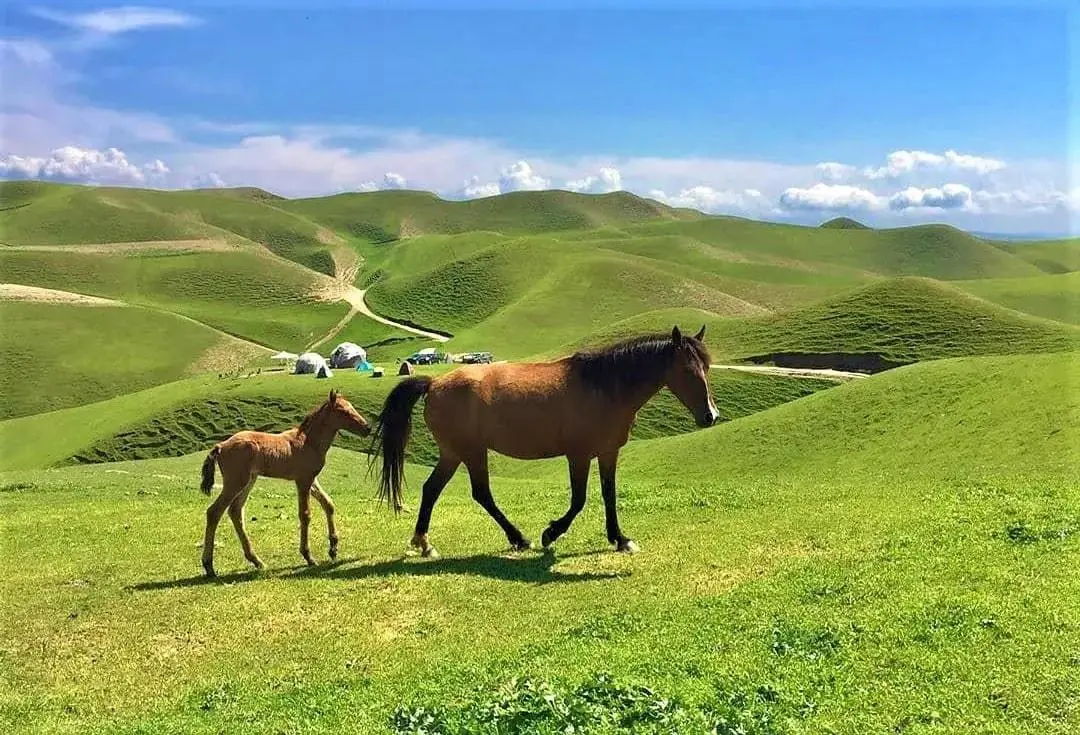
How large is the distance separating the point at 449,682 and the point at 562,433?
600 cm

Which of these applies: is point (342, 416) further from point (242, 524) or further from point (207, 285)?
point (207, 285)

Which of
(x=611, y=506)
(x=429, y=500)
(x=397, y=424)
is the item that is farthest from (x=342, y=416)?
Result: (x=611, y=506)

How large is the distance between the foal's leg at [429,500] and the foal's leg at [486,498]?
0.40 meters

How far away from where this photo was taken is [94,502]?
2156 cm

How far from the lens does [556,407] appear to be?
44.1ft

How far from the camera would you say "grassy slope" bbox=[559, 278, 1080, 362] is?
190 feet

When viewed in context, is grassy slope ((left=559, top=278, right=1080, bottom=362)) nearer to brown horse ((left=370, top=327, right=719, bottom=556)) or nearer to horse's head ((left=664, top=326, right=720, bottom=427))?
horse's head ((left=664, top=326, right=720, bottom=427))

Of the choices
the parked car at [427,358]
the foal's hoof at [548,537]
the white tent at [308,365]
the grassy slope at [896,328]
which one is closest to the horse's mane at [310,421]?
the foal's hoof at [548,537]

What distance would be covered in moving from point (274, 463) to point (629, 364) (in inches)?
257

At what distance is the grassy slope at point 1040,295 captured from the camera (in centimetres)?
10028

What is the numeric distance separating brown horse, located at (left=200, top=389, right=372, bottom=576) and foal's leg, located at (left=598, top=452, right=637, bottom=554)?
13.9 ft

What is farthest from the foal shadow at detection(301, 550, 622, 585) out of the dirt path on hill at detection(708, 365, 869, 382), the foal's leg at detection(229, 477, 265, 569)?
the dirt path on hill at detection(708, 365, 869, 382)

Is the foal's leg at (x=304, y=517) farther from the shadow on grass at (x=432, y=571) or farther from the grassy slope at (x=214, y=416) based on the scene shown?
the grassy slope at (x=214, y=416)

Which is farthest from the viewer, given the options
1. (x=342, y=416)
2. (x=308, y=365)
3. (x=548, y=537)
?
(x=308, y=365)
